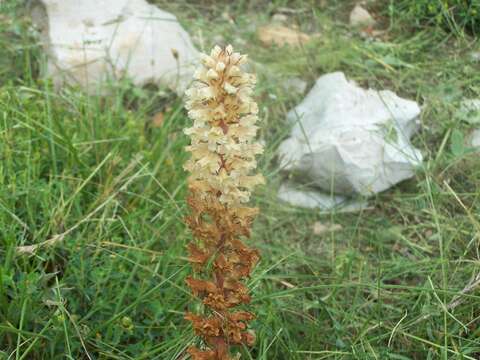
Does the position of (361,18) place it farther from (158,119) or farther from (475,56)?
(158,119)

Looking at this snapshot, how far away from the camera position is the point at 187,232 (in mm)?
2900

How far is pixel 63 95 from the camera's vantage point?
3393mm

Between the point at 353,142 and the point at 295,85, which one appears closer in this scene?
the point at 353,142

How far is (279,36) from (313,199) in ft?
4.30

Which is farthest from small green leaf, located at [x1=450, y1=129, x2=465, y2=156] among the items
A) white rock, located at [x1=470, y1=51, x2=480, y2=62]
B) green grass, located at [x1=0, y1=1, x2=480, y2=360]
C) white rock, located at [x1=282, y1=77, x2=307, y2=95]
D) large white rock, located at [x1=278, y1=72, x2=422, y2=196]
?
white rock, located at [x1=282, y1=77, x2=307, y2=95]

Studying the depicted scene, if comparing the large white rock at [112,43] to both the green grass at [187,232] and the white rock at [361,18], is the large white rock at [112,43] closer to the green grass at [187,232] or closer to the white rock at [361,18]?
the green grass at [187,232]

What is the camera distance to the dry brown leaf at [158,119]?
3546 millimetres

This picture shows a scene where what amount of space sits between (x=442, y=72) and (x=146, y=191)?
1.83m

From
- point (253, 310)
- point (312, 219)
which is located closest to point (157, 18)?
point (312, 219)

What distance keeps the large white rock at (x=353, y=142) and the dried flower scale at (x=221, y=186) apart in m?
1.38

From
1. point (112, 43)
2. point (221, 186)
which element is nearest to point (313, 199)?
point (112, 43)

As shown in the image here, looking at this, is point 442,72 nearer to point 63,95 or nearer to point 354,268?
point 354,268

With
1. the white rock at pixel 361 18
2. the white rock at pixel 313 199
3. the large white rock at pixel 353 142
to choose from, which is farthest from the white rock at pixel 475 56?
the white rock at pixel 313 199

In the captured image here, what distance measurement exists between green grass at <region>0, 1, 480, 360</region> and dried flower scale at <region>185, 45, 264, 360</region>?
0.97 ft
